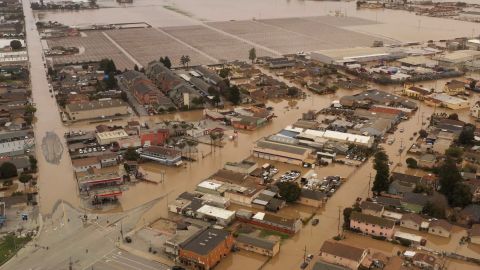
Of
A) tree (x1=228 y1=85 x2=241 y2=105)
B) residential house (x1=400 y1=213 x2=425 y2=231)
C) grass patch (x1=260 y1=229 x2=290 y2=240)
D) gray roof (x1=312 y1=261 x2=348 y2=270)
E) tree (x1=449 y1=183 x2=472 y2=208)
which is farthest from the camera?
tree (x1=228 y1=85 x2=241 y2=105)

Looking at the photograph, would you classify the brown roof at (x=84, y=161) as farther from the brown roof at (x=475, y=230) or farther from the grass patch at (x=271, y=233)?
the brown roof at (x=475, y=230)

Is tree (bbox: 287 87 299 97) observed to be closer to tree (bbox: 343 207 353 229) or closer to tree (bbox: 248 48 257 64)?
tree (bbox: 248 48 257 64)

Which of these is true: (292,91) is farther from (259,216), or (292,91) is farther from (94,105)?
(259,216)

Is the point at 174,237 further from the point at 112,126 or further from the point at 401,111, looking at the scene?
the point at 401,111

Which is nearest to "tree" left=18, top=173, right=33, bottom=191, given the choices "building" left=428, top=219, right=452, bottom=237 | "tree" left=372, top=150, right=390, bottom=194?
"tree" left=372, top=150, right=390, bottom=194

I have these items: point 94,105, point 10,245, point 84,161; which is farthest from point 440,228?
Result: point 94,105

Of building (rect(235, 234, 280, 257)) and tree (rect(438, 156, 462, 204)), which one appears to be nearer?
building (rect(235, 234, 280, 257))
